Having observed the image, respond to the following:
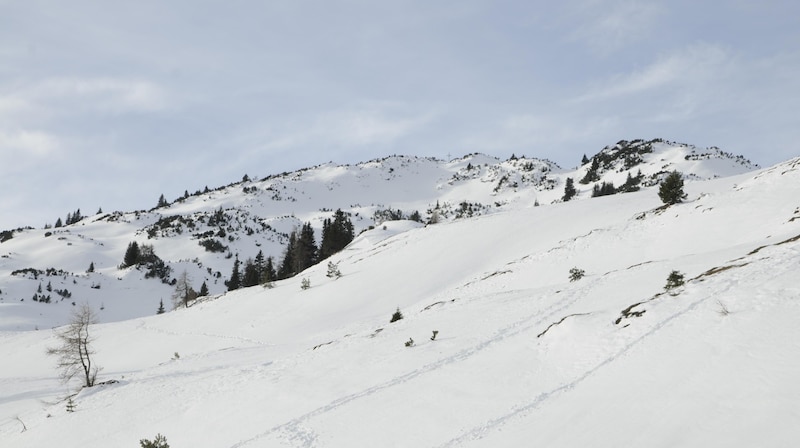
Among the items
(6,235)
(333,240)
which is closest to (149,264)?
(333,240)

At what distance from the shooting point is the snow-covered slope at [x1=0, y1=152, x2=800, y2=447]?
877 centimetres

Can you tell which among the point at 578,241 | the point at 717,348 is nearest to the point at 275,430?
the point at 717,348

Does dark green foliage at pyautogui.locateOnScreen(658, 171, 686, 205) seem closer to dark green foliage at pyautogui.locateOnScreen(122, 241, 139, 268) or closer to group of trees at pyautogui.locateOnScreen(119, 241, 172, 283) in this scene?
group of trees at pyautogui.locateOnScreen(119, 241, 172, 283)

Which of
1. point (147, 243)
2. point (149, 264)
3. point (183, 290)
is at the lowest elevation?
point (183, 290)

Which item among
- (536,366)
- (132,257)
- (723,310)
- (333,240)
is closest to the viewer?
(723,310)

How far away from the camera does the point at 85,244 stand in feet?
579

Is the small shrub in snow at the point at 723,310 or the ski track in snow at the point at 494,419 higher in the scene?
the small shrub in snow at the point at 723,310

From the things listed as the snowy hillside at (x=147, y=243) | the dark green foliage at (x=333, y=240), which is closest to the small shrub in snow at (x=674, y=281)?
the dark green foliage at (x=333, y=240)

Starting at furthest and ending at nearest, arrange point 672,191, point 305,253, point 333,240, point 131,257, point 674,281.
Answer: point 131,257 < point 333,240 < point 305,253 < point 672,191 < point 674,281

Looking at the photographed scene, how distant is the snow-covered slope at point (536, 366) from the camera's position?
8773 millimetres

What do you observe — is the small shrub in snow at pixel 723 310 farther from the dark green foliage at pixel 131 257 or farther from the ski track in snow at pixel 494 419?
the dark green foliage at pixel 131 257

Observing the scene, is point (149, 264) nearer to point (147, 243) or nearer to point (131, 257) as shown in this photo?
point (131, 257)

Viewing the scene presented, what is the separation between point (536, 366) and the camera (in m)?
13.0

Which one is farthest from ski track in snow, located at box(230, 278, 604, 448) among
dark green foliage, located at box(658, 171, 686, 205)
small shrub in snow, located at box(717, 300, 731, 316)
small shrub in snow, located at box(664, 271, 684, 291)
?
dark green foliage, located at box(658, 171, 686, 205)
